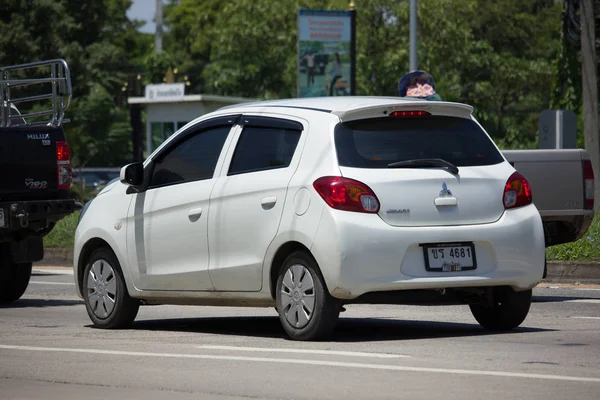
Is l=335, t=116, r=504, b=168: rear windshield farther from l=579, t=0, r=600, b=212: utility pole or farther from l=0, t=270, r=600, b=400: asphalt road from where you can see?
l=579, t=0, r=600, b=212: utility pole

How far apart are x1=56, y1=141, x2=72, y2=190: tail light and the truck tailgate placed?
0.11 ft

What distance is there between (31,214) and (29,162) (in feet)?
1.79

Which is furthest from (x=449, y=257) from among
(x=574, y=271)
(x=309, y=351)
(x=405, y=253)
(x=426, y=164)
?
(x=574, y=271)

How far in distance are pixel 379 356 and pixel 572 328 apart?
241 centimetres

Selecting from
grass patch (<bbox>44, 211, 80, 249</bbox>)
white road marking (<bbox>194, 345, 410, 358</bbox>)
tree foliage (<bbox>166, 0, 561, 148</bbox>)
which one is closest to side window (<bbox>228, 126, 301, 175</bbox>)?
white road marking (<bbox>194, 345, 410, 358</bbox>)

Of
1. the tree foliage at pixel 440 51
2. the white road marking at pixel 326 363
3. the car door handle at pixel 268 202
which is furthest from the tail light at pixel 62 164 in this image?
the tree foliage at pixel 440 51

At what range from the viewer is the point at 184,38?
8612cm

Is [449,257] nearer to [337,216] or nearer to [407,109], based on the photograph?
[337,216]

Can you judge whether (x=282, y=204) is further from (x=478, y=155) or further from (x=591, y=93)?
(x=591, y=93)

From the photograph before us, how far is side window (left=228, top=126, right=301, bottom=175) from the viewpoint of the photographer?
9672 mm

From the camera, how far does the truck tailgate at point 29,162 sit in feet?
44.4

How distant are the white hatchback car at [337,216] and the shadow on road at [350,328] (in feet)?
0.84

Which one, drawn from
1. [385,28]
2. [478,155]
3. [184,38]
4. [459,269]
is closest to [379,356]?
[459,269]

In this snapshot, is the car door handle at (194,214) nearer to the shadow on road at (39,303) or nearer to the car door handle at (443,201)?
the car door handle at (443,201)
